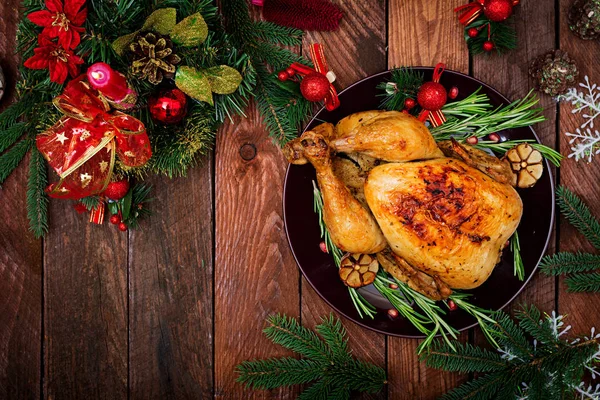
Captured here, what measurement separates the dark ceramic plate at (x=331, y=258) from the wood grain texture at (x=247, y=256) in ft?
0.37

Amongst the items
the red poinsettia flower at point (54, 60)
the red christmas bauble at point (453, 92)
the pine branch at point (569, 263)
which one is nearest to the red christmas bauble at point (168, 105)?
the red poinsettia flower at point (54, 60)

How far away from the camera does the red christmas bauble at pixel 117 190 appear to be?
1330 mm

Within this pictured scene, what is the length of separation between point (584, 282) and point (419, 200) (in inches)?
22.2

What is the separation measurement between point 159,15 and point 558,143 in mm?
1076

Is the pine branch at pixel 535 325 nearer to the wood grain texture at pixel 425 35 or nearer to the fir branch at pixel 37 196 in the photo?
the wood grain texture at pixel 425 35

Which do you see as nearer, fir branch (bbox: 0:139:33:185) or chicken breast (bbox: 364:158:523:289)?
chicken breast (bbox: 364:158:523:289)

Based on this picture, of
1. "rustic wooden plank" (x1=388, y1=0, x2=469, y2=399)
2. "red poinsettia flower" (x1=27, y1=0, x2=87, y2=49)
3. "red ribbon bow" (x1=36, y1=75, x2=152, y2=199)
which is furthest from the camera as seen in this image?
"rustic wooden plank" (x1=388, y1=0, x2=469, y2=399)

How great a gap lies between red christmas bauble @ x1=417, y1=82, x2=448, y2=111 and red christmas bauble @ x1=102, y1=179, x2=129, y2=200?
0.79 meters

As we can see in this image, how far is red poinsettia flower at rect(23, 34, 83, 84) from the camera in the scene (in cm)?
111

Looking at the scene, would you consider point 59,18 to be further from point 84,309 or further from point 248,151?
point 84,309

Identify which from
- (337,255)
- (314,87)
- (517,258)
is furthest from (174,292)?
(517,258)

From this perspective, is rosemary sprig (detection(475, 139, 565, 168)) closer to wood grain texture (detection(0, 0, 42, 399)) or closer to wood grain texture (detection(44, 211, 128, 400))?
wood grain texture (detection(44, 211, 128, 400))

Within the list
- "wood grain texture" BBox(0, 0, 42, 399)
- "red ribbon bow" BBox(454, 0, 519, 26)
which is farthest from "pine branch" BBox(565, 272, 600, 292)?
"wood grain texture" BBox(0, 0, 42, 399)

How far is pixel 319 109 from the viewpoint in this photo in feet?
4.48
